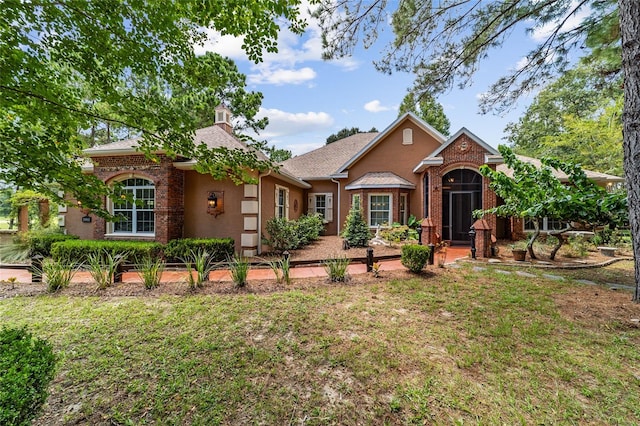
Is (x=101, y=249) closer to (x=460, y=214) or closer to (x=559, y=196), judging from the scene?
(x=559, y=196)

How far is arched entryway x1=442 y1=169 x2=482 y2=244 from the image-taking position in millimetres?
12031

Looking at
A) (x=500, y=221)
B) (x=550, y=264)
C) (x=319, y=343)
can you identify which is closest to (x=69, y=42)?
(x=319, y=343)

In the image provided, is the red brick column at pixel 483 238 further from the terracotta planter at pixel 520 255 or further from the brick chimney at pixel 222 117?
the brick chimney at pixel 222 117

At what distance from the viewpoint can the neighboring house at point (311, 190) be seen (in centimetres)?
934

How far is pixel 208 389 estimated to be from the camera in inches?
117

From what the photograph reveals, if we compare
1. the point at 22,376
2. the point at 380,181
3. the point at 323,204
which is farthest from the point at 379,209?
the point at 22,376

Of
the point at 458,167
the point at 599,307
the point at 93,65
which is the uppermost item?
the point at 458,167


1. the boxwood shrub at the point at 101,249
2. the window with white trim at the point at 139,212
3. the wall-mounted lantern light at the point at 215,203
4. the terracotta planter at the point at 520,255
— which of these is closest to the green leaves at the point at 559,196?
the terracotta planter at the point at 520,255

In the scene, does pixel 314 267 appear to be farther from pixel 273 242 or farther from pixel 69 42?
pixel 69 42

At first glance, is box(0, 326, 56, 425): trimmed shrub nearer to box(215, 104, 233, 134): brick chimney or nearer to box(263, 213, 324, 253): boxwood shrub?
box(263, 213, 324, 253): boxwood shrub

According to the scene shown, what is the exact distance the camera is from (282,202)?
1258cm

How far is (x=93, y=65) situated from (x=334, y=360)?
4814 mm

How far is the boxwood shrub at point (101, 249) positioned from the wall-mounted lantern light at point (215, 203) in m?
1.93

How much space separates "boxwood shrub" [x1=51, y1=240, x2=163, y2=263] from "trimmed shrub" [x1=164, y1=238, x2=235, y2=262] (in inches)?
15.0
